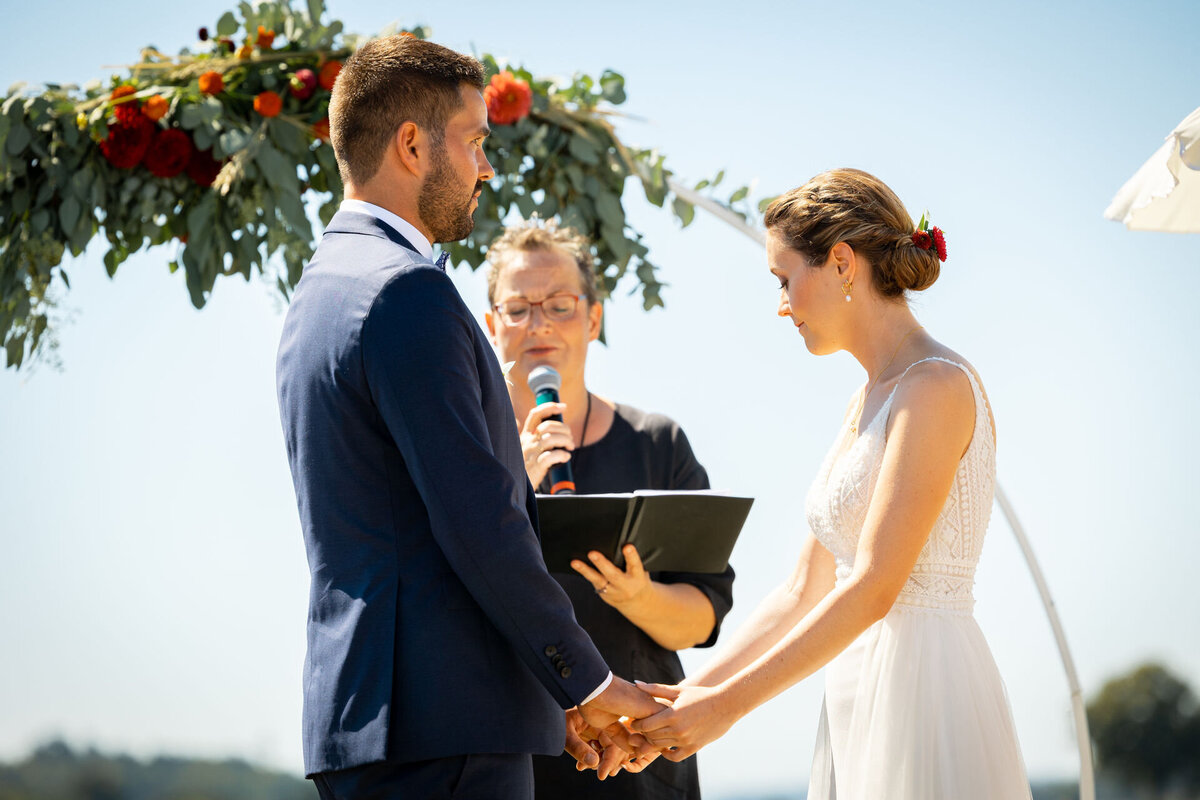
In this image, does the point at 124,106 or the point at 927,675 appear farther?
the point at 124,106

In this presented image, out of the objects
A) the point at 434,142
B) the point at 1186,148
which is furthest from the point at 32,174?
the point at 1186,148

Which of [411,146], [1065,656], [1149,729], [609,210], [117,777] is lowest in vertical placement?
[1149,729]

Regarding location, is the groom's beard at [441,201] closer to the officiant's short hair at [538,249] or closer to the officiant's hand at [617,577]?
the officiant's hand at [617,577]

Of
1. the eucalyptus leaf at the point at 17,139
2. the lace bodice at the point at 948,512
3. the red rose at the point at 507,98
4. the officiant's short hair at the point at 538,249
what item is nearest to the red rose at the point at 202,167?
the eucalyptus leaf at the point at 17,139

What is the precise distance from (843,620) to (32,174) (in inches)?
141

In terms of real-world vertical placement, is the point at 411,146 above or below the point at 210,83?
below

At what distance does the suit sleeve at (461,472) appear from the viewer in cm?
183

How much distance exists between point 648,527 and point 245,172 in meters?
2.21

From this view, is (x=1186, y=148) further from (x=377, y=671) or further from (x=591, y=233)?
(x=377, y=671)

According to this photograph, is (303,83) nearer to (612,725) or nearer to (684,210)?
(684,210)

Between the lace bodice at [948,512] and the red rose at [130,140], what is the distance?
2891 millimetres

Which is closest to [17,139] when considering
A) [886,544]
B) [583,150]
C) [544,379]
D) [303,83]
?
[303,83]

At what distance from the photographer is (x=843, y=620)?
2.30m

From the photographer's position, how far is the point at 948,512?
→ 2.34 meters
